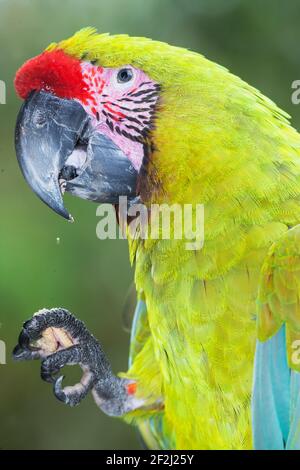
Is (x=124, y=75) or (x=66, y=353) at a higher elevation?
(x=124, y=75)

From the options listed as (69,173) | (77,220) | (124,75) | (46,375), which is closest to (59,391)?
(46,375)

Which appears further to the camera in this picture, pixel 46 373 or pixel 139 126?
pixel 46 373

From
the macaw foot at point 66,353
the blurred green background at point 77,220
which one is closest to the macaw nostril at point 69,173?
the macaw foot at point 66,353

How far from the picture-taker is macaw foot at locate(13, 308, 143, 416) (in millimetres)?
1428

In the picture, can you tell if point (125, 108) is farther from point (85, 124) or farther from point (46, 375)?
point (46, 375)

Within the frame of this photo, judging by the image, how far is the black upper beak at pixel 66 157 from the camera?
4.12 feet

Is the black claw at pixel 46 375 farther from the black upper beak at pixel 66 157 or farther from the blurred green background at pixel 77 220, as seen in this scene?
the blurred green background at pixel 77 220

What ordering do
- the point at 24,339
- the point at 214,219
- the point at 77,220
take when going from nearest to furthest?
the point at 214,219
the point at 24,339
the point at 77,220

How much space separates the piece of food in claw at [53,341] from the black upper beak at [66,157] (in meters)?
0.33

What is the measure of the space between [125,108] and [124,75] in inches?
2.8

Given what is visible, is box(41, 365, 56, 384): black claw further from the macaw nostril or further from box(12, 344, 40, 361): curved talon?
the macaw nostril

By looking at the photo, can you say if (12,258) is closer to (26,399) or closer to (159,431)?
(26,399)

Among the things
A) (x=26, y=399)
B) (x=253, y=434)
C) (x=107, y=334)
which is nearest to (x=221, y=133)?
(x=253, y=434)

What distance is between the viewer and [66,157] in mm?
1265
